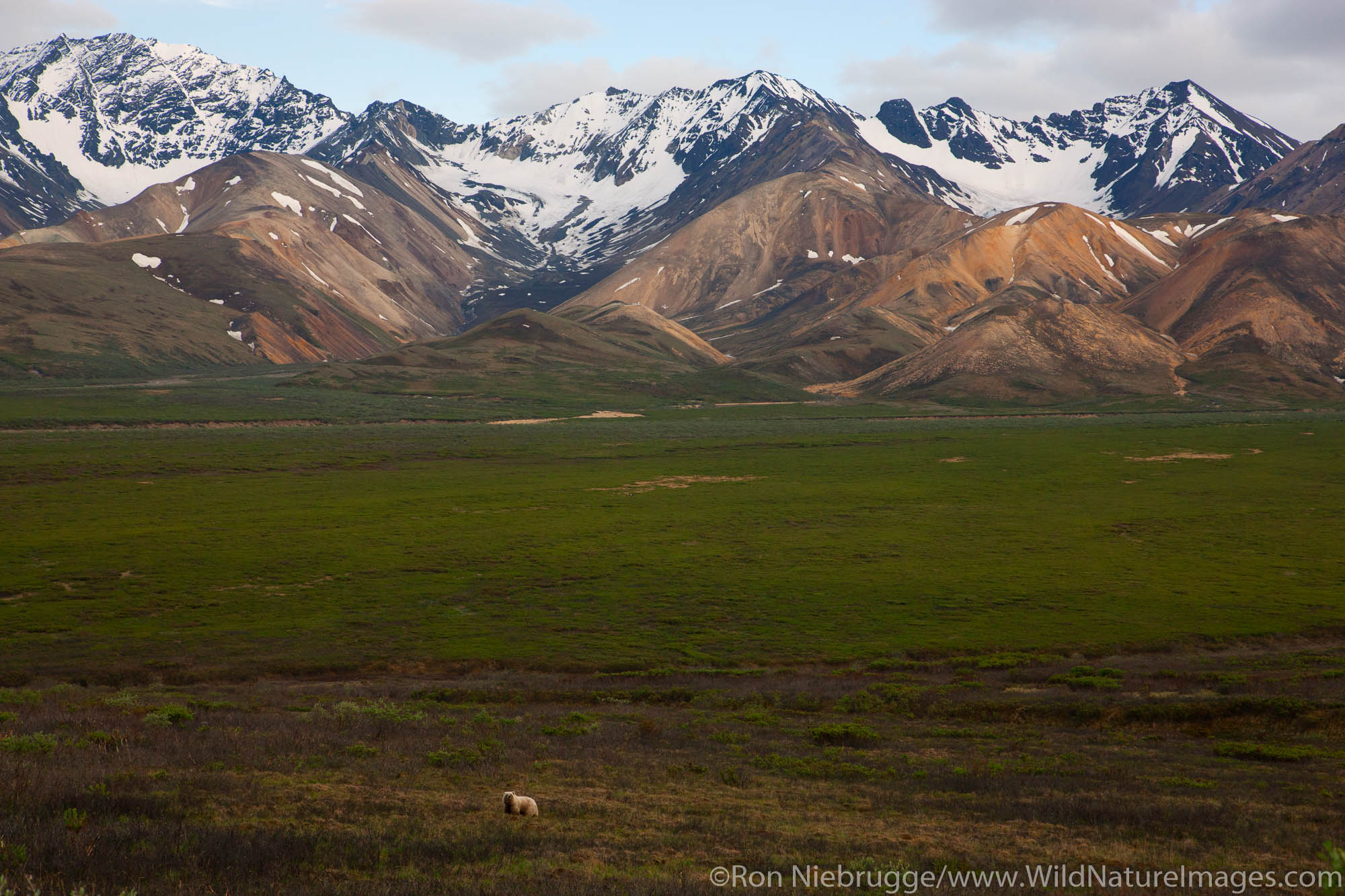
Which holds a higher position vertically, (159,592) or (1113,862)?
(1113,862)

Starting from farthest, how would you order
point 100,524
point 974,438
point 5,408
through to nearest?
1. point 5,408
2. point 974,438
3. point 100,524

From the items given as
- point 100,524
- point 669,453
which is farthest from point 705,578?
point 669,453

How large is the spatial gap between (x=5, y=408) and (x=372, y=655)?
431 feet

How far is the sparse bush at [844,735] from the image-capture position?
A: 84.7 feet

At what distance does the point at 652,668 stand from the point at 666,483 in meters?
51.6

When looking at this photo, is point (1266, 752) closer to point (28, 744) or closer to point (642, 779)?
point (642, 779)

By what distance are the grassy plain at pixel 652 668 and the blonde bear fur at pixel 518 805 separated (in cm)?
38

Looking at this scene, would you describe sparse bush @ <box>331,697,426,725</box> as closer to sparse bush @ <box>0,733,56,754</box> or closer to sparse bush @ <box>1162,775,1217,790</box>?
sparse bush @ <box>0,733,56,754</box>

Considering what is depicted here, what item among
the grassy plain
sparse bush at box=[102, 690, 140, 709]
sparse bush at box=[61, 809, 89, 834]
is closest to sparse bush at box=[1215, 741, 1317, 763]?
the grassy plain

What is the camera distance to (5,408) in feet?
445

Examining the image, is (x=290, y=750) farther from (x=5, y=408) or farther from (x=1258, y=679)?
(x=5, y=408)

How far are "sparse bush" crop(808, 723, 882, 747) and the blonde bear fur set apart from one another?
447 inches

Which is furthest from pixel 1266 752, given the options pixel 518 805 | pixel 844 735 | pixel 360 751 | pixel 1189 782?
pixel 360 751

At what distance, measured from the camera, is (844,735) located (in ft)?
86.1
